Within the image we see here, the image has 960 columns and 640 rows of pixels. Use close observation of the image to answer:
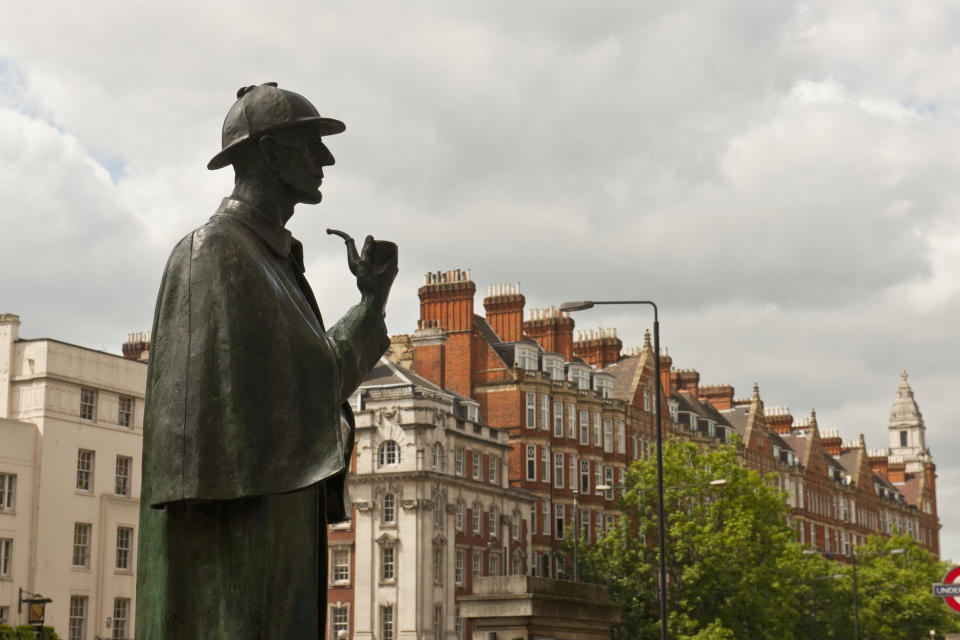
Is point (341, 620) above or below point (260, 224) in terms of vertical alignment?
below

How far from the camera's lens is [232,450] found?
4949mm

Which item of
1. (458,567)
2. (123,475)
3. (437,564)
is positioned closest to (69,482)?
(123,475)

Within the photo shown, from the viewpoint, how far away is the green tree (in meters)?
65.0

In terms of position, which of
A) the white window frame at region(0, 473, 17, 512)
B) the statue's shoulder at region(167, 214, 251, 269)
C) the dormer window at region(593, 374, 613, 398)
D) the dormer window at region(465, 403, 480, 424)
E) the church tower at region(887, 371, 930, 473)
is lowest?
the statue's shoulder at region(167, 214, 251, 269)

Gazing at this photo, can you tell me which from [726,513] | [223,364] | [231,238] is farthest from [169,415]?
[726,513]

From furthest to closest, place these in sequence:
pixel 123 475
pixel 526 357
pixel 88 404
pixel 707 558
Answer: pixel 526 357, pixel 707 558, pixel 123 475, pixel 88 404

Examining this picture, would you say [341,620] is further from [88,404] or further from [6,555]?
[6,555]

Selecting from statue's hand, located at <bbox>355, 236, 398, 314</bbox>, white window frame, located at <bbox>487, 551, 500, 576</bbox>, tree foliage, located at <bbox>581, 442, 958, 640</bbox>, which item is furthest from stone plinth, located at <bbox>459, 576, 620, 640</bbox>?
white window frame, located at <bbox>487, 551, 500, 576</bbox>

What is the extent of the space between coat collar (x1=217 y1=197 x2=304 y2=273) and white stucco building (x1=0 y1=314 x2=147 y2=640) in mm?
46032

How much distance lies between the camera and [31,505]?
4975 centimetres

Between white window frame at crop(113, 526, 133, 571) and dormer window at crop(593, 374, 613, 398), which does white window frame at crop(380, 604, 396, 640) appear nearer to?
white window frame at crop(113, 526, 133, 571)

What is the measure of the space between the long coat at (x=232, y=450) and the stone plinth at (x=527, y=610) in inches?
879

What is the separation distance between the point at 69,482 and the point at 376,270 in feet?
158

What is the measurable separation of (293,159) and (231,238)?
472 millimetres
